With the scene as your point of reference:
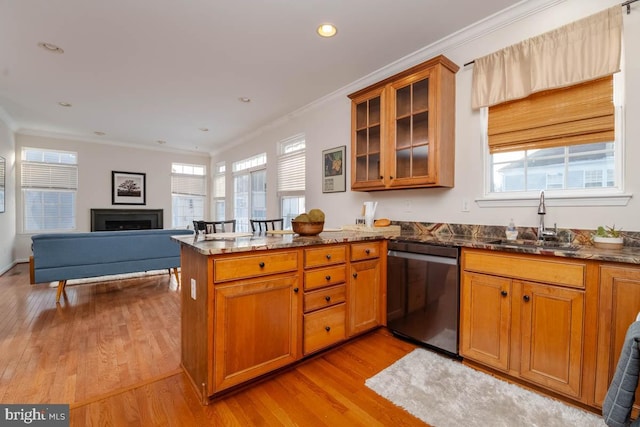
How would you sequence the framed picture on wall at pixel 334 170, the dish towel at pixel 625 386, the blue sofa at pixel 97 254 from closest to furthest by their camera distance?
the dish towel at pixel 625 386, the blue sofa at pixel 97 254, the framed picture on wall at pixel 334 170

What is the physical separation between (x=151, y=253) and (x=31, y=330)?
1.45 meters

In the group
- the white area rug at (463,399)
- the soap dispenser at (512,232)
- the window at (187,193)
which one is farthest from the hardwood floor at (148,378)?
the window at (187,193)

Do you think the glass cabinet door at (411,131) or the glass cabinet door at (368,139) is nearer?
the glass cabinet door at (411,131)

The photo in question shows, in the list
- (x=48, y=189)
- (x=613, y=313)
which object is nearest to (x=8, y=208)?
(x=48, y=189)

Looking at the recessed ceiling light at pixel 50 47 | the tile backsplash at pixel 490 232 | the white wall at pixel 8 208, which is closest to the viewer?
the tile backsplash at pixel 490 232

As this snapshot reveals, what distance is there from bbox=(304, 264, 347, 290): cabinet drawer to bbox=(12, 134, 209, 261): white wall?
21.5 ft

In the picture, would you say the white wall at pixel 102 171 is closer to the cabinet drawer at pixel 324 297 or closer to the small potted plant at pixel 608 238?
the cabinet drawer at pixel 324 297

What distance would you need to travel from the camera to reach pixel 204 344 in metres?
1.73

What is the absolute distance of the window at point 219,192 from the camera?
24.5 feet

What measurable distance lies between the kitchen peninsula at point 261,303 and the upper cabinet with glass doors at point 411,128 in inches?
31.8

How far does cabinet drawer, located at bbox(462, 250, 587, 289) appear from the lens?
168 cm

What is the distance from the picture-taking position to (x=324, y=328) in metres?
2.29

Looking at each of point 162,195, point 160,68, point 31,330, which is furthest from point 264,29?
point 162,195

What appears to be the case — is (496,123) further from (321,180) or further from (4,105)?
(4,105)
